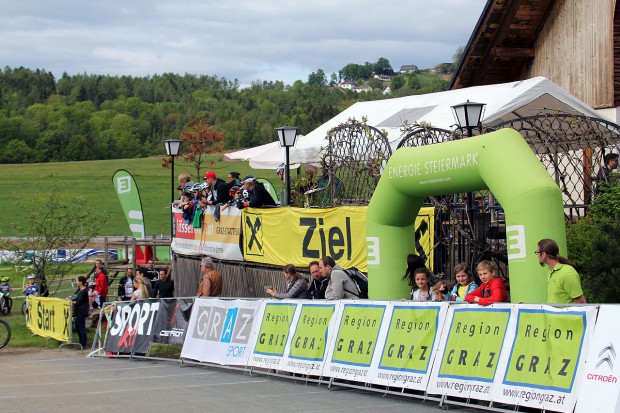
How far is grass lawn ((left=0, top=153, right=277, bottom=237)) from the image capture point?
283 ft

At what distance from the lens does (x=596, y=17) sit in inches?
832

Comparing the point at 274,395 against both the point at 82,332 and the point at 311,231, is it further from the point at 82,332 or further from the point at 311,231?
the point at 82,332

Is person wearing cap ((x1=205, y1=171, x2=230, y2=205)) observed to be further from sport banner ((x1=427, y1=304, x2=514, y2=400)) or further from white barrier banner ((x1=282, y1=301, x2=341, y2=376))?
sport banner ((x1=427, y1=304, x2=514, y2=400))

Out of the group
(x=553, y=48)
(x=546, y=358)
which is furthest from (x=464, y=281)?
(x=553, y=48)

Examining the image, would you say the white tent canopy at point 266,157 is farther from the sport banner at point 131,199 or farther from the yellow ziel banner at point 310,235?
the yellow ziel banner at point 310,235

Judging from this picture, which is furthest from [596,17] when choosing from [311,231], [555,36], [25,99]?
[25,99]

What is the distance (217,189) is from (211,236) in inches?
55.8

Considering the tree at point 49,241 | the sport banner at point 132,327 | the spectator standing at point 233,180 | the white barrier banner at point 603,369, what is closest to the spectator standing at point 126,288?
the tree at point 49,241

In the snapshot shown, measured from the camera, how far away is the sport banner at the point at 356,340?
11.3 metres

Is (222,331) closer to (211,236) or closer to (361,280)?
(361,280)

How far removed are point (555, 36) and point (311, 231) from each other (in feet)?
32.7

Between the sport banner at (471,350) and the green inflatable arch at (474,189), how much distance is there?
3.11 ft

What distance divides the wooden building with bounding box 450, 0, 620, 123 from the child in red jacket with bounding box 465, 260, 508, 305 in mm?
10568

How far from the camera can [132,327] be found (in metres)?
17.3
